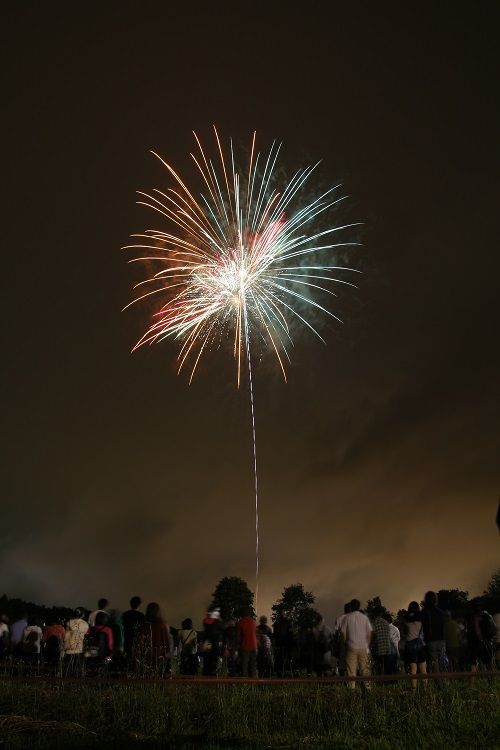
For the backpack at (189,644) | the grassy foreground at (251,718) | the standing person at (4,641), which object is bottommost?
the grassy foreground at (251,718)

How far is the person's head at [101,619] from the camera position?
16422 millimetres

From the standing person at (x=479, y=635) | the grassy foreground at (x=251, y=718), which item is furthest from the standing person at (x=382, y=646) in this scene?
the grassy foreground at (x=251, y=718)

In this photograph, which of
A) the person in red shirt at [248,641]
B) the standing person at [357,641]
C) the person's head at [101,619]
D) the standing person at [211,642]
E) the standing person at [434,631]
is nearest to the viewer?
the standing person at [357,641]

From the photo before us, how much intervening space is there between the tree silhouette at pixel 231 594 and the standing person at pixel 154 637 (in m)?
69.8

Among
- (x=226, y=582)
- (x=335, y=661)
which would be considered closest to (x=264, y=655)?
(x=335, y=661)

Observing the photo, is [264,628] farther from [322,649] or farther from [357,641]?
[357,641]

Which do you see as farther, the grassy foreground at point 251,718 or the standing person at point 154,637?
the standing person at point 154,637

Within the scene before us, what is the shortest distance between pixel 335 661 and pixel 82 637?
5.90 m

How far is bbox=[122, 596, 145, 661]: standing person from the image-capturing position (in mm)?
16078

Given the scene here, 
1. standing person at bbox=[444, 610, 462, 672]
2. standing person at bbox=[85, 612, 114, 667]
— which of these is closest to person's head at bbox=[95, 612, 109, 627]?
standing person at bbox=[85, 612, 114, 667]

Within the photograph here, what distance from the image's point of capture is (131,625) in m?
16.2

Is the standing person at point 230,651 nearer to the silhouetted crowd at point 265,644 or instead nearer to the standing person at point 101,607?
the silhouetted crowd at point 265,644

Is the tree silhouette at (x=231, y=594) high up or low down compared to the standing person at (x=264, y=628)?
up

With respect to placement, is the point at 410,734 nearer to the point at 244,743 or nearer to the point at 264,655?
the point at 244,743
